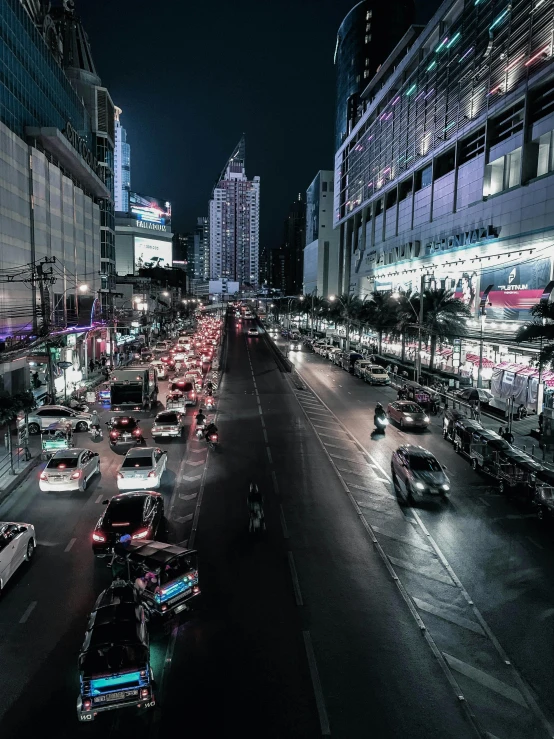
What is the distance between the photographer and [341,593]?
12797 mm

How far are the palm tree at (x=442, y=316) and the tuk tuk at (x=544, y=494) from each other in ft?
103

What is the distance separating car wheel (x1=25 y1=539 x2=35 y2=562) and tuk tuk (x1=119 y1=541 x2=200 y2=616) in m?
3.68

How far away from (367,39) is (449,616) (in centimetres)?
16067

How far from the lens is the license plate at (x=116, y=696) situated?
855 cm

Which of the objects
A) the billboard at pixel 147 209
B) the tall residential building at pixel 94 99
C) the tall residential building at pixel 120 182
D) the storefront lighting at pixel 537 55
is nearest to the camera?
the storefront lighting at pixel 537 55

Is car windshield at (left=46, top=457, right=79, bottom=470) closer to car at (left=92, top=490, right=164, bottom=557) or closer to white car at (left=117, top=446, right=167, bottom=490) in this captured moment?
white car at (left=117, top=446, right=167, bottom=490)

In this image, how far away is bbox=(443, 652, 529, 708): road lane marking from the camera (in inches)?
366

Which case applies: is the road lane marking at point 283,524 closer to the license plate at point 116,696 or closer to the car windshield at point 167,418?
the license plate at point 116,696

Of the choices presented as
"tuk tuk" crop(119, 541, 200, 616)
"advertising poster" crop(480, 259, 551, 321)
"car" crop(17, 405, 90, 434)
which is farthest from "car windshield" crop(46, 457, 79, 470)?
"advertising poster" crop(480, 259, 551, 321)

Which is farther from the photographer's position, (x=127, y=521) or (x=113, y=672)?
(x=127, y=521)

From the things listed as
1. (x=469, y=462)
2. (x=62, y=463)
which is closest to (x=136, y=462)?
(x=62, y=463)

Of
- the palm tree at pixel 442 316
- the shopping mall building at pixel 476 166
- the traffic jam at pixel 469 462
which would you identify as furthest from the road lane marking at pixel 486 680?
the palm tree at pixel 442 316

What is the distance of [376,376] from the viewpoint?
50.5 m

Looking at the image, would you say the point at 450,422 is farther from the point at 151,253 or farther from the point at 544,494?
the point at 151,253
